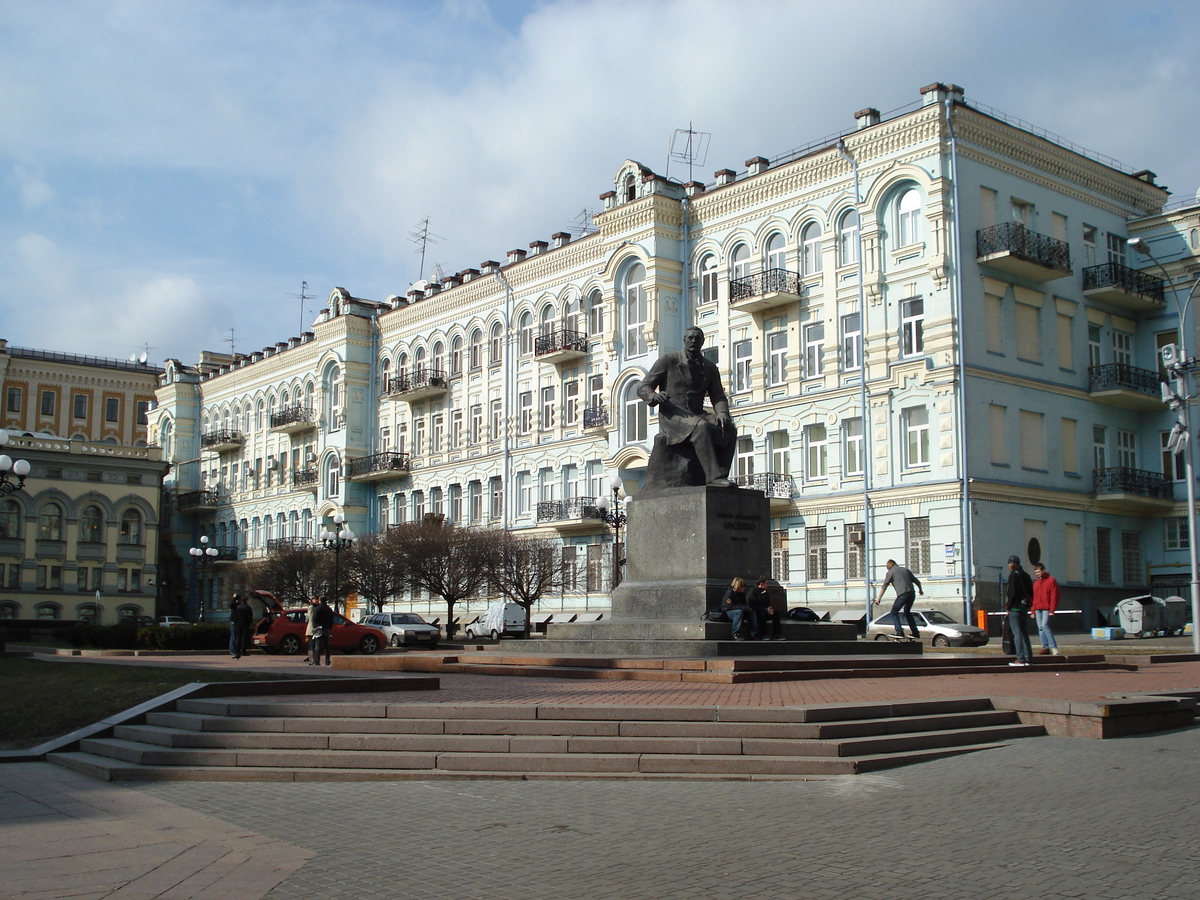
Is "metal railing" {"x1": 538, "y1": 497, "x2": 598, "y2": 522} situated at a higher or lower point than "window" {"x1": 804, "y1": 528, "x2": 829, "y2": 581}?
higher

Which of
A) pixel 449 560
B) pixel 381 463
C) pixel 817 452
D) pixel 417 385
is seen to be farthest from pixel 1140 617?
pixel 381 463

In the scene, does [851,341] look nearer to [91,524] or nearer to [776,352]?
[776,352]

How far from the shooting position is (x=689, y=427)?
56.6 ft

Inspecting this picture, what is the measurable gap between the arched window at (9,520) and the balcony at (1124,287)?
178 feet

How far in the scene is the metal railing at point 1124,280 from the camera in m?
40.5

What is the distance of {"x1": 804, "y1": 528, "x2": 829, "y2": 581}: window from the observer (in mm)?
39594

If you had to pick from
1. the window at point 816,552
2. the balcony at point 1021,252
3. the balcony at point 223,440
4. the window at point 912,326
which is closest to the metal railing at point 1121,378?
the balcony at point 1021,252

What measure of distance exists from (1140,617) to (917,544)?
6.63m

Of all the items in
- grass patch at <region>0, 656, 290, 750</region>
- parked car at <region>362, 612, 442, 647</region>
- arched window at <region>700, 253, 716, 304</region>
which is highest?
arched window at <region>700, 253, 716, 304</region>

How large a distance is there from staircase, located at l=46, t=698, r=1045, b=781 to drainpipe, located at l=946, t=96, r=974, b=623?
962 inches

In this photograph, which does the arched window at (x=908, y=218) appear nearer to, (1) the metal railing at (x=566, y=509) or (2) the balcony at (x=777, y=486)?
(2) the balcony at (x=777, y=486)

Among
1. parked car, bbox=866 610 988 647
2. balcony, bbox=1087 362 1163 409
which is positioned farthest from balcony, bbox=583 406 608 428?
balcony, bbox=1087 362 1163 409

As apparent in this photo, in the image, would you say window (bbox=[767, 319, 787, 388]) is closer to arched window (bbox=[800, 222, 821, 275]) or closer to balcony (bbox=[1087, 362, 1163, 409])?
arched window (bbox=[800, 222, 821, 275])

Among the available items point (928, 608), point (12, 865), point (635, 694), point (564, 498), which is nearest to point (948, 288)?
point (928, 608)
